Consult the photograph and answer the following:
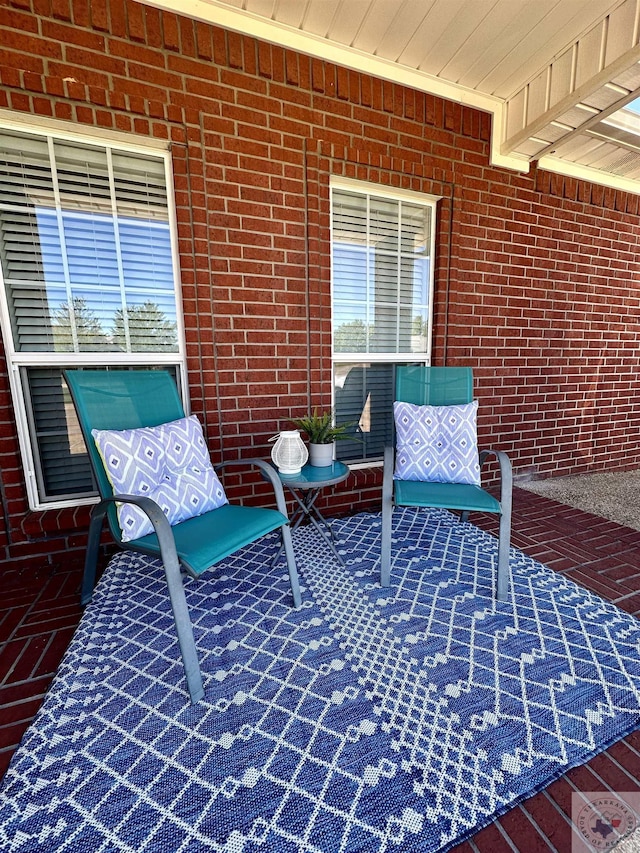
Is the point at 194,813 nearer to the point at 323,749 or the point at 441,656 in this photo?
the point at 323,749

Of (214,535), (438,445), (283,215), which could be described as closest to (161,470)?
(214,535)

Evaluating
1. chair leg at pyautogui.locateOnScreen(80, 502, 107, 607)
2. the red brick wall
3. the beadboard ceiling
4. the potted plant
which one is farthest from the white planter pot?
the beadboard ceiling

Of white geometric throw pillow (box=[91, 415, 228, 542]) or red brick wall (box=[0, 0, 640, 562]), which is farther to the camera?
red brick wall (box=[0, 0, 640, 562])

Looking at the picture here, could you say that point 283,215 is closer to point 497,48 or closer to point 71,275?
point 71,275

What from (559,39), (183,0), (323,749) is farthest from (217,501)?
(559,39)

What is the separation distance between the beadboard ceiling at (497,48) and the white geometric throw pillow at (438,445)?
2228 millimetres

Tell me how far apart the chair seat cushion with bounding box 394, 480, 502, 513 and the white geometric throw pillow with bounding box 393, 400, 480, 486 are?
7 cm

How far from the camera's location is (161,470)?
175cm

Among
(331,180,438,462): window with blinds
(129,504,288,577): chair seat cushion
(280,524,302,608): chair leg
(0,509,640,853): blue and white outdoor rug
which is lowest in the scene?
(0,509,640,853): blue and white outdoor rug

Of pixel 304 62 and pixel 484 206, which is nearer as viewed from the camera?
pixel 304 62

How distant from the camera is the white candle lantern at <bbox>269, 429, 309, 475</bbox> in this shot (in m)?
2.17

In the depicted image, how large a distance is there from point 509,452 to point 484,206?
2187mm

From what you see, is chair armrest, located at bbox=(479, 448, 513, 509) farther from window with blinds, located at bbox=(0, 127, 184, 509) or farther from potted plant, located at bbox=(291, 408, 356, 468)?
window with blinds, located at bbox=(0, 127, 184, 509)

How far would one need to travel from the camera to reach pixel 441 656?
1539 millimetres
